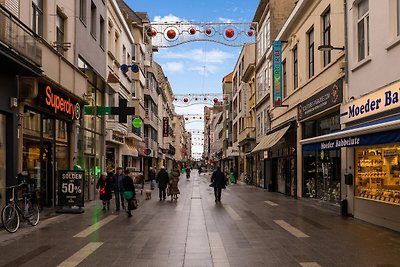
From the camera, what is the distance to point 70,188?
16.9 meters

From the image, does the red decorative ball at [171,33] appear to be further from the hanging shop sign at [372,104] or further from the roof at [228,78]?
the roof at [228,78]

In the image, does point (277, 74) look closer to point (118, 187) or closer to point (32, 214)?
point (118, 187)

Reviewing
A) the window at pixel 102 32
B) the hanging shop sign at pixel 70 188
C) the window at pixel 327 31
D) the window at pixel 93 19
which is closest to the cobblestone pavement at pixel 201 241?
the hanging shop sign at pixel 70 188

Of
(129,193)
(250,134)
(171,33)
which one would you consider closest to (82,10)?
(171,33)

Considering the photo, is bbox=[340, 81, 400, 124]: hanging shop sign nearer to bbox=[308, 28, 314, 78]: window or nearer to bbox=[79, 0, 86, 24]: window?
bbox=[308, 28, 314, 78]: window

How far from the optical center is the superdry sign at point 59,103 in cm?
1563

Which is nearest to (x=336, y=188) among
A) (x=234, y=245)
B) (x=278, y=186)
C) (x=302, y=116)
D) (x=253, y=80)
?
(x=302, y=116)

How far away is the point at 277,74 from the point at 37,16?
15303 mm

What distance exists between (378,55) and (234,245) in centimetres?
711

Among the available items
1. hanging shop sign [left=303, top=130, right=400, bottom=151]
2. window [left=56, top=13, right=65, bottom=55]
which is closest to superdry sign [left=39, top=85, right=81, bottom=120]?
window [left=56, top=13, right=65, bottom=55]

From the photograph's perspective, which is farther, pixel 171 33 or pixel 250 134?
pixel 250 134

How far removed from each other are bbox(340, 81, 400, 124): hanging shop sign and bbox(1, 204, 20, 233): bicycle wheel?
9.81 metres

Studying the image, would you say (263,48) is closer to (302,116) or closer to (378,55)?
(302,116)

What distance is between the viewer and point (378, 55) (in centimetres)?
1348
